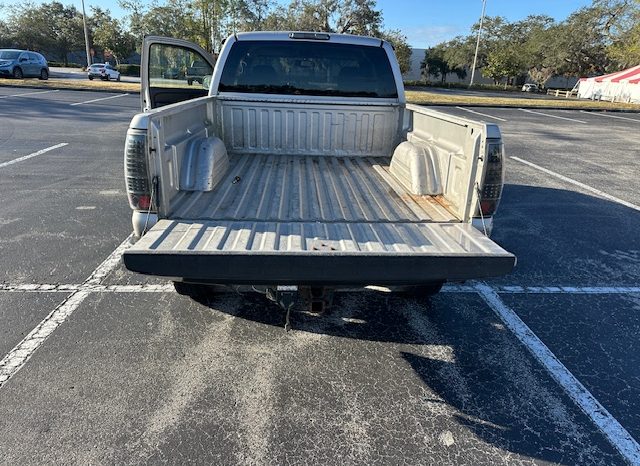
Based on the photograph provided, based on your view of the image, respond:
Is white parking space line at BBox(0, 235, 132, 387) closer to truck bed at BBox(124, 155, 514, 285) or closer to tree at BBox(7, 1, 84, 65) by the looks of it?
truck bed at BBox(124, 155, 514, 285)

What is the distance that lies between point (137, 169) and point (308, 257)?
1213 mm

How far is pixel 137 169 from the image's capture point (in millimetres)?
2631

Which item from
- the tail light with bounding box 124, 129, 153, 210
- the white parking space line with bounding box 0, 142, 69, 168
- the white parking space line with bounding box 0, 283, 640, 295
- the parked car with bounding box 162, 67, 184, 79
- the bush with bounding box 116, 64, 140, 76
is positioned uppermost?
the bush with bounding box 116, 64, 140, 76

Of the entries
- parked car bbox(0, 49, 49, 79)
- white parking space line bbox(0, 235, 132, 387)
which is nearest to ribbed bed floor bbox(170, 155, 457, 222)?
white parking space line bbox(0, 235, 132, 387)

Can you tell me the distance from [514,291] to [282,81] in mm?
3264

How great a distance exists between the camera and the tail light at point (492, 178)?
9.00 ft

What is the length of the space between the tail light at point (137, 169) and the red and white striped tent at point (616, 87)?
43.3 meters

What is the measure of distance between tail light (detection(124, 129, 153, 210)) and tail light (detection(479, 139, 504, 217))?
214 centimetres

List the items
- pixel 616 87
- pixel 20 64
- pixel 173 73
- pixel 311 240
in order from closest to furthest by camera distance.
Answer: pixel 311 240, pixel 173 73, pixel 20 64, pixel 616 87

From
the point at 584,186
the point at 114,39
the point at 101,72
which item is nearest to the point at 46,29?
the point at 114,39

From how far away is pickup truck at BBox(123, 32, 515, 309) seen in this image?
93.4 inches

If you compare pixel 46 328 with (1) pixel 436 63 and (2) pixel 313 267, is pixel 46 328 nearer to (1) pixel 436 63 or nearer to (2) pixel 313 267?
(2) pixel 313 267

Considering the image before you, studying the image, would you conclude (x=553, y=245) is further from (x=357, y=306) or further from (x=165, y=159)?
(x=165, y=159)

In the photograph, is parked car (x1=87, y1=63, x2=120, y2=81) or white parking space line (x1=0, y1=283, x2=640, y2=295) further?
parked car (x1=87, y1=63, x2=120, y2=81)
